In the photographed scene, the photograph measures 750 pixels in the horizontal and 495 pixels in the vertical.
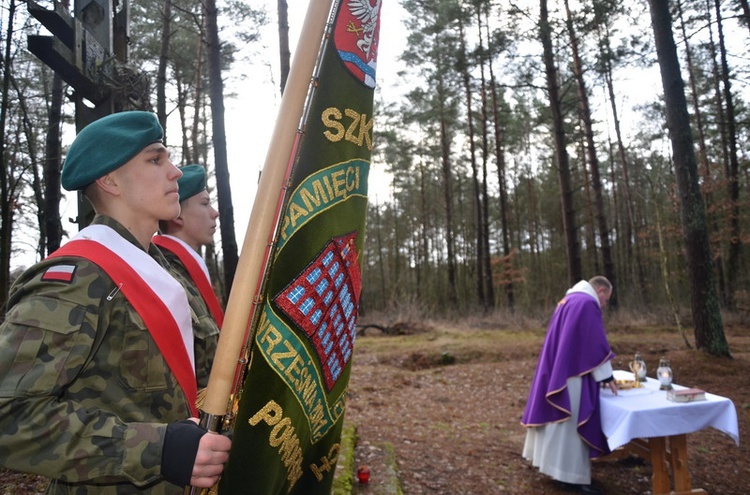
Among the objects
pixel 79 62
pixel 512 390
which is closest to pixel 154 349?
pixel 79 62

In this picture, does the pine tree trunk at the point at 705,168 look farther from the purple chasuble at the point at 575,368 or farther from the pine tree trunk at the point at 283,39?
the purple chasuble at the point at 575,368

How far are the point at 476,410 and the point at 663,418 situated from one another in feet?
13.3

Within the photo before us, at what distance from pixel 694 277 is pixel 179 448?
Result: 10214mm

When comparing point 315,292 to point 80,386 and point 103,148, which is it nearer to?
point 80,386

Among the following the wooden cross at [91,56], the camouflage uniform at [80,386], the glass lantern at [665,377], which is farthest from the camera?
the glass lantern at [665,377]

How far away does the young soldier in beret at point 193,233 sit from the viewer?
2721mm

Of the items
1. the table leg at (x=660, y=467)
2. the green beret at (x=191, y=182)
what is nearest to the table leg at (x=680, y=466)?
the table leg at (x=660, y=467)

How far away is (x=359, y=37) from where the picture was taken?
156 cm

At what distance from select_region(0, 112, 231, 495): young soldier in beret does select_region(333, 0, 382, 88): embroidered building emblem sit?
0.65m

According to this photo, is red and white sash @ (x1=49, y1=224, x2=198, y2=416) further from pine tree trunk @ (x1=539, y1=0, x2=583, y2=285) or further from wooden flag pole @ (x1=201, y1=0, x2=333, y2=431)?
pine tree trunk @ (x1=539, y1=0, x2=583, y2=285)

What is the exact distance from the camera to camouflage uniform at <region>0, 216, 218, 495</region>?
1134 millimetres

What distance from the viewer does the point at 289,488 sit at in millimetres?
1591

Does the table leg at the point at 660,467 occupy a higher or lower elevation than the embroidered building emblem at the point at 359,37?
lower

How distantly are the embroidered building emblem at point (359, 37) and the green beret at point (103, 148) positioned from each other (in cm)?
65
